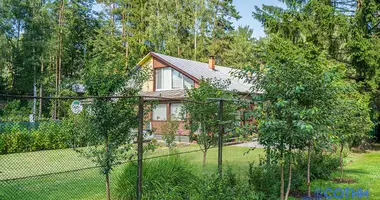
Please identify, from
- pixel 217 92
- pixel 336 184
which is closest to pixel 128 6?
pixel 217 92

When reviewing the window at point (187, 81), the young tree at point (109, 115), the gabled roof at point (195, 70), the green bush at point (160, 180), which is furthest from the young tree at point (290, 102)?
the window at point (187, 81)

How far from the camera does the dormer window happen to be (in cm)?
1712

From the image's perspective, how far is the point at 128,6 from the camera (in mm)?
27484

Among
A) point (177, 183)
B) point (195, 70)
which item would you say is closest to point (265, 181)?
point (177, 183)

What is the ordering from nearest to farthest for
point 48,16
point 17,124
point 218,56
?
point 17,124 → point 48,16 → point 218,56

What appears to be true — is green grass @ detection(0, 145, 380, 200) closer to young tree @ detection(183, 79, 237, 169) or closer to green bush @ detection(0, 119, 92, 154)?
green bush @ detection(0, 119, 92, 154)

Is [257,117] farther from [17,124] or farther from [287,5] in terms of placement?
[287,5]

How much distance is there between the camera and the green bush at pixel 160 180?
4.31m

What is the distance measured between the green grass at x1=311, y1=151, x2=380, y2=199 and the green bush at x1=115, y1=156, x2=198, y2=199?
9.87ft

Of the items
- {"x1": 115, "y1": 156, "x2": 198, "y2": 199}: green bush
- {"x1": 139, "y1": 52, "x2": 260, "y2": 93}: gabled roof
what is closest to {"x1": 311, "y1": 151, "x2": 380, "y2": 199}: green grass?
{"x1": 115, "y1": 156, "x2": 198, "y2": 199}: green bush

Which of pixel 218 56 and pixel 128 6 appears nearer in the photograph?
pixel 128 6

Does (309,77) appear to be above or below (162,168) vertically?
above

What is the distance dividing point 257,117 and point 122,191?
2.43 m

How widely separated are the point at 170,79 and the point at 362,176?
12.3m
